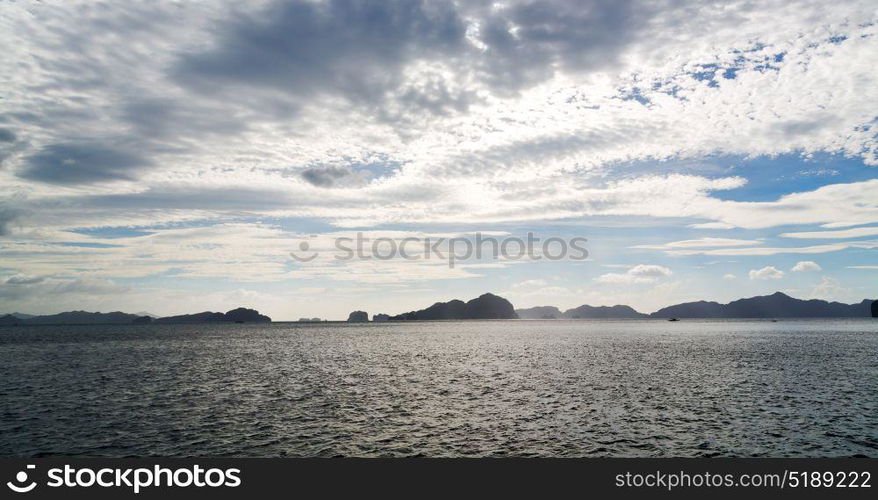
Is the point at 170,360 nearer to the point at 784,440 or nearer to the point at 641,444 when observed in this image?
the point at 641,444

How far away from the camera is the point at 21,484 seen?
2683 cm

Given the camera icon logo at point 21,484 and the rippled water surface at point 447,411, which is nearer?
the camera icon logo at point 21,484

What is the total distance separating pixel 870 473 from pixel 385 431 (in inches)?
1318

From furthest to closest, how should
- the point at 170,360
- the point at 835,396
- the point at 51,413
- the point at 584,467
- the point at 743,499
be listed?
the point at 170,360 → the point at 835,396 → the point at 51,413 → the point at 584,467 → the point at 743,499

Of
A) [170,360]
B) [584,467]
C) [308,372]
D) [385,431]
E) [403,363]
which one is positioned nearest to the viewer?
[584,467]

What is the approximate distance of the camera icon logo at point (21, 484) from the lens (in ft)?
86.8

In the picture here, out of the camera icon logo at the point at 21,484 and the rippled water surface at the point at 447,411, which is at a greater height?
the camera icon logo at the point at 21,484

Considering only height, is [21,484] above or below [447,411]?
above

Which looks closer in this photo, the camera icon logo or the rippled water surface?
the camera icon logo

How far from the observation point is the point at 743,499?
1027 inches

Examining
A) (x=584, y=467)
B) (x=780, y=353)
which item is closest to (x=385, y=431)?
(x=584, y=467)

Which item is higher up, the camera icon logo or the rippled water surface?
the camera icon logo

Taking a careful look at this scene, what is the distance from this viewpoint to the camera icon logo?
26445mm

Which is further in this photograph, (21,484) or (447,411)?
(447,411)
